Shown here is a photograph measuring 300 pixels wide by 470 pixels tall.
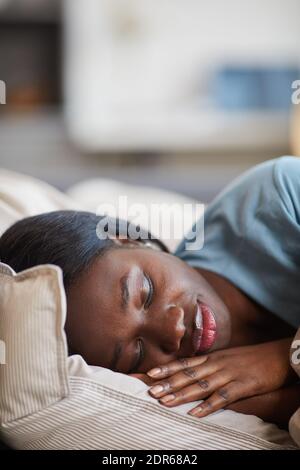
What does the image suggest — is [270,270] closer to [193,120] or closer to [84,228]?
[84,228]

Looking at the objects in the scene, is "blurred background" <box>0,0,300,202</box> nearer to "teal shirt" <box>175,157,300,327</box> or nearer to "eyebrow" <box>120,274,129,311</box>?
"teal shirt" <box>175,157,300,327</box>

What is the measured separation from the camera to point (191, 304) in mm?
986

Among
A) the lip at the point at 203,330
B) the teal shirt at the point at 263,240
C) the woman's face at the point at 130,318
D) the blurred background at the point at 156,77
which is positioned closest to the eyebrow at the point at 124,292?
the woman's face at the point at 130,318

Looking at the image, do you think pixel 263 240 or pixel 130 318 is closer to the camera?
pixel 130 318

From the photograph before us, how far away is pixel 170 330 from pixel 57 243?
20 cm

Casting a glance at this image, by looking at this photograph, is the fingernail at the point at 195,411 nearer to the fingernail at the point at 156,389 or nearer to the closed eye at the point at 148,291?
the fingernail at the point at 156,389

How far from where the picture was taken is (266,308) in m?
1.13

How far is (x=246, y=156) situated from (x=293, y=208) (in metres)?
2.71

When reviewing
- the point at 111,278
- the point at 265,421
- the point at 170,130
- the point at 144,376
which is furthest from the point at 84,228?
the point at 170,130

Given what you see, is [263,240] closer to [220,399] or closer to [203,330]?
[203,330]

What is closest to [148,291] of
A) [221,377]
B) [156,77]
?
[221,377]

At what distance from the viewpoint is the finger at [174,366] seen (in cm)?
87

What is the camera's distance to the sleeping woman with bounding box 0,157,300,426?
0.90 metres

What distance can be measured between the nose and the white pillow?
0.10m
